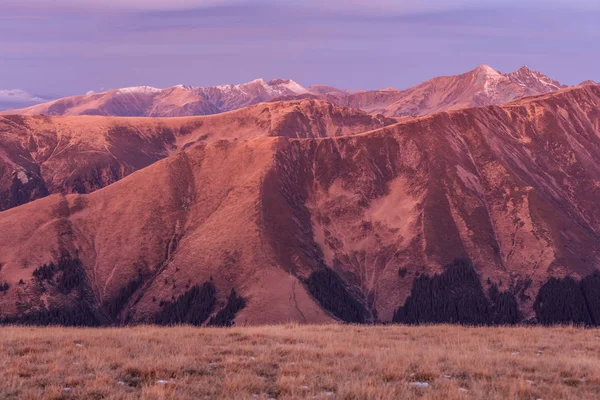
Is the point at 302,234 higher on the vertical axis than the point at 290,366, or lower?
lower

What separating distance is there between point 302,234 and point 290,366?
489ft

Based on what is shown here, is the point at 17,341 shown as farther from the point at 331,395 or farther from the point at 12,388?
the point at 331,395

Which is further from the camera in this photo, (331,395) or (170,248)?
(170,248)

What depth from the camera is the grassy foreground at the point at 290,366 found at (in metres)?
16.2

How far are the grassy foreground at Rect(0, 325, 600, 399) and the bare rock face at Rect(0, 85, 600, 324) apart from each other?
10854 cm

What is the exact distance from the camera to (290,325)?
3488 centimetres

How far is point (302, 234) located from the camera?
6649 inches

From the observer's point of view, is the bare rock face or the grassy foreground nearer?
the grassy foreground

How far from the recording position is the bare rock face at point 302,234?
489 feet

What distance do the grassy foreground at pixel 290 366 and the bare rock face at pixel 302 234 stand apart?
109 meters

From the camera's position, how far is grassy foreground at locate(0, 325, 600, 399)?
639 inches

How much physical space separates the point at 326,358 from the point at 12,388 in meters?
11.2

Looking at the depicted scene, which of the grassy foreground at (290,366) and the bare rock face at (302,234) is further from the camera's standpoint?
the bare rock face at (302,234)

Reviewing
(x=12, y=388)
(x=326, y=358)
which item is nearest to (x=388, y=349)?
(x=326, y=358)
